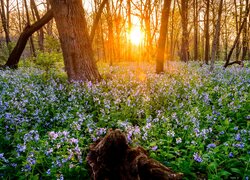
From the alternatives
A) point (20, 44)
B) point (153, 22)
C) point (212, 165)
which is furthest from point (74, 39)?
point (153, 22)

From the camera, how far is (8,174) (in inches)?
124

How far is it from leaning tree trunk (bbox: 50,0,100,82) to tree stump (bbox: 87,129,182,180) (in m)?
5.68

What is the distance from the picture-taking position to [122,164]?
2.80m

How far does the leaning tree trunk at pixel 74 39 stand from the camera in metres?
7.89

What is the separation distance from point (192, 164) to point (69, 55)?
6389 mm

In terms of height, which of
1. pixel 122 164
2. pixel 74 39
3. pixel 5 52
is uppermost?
pixel 5 52

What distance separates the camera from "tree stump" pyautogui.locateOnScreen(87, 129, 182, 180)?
104 inches

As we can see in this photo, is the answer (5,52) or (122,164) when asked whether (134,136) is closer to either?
(122,164)

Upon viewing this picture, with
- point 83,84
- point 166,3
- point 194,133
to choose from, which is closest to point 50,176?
point 194,133

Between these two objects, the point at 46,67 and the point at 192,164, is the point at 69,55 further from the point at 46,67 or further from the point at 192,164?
the point at 192,164

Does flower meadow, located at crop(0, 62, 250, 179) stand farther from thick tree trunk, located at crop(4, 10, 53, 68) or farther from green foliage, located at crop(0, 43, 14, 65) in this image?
green foliage, located at crop(0, 43, 14, 65)

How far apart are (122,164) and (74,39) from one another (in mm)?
6262

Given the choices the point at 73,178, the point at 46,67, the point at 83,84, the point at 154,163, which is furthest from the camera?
the point at 46,67

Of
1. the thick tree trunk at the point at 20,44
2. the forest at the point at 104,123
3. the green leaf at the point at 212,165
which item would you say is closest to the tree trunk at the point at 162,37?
the forest at the point at 104,123
